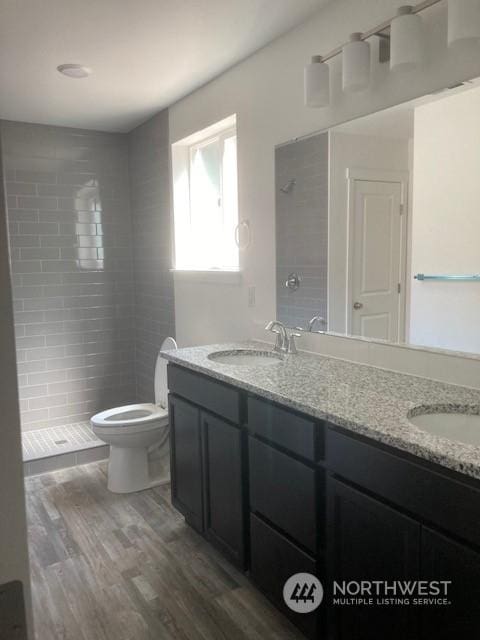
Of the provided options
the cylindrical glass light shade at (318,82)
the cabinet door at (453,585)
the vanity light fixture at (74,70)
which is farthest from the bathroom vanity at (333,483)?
the vanity light fixture at (74,70)

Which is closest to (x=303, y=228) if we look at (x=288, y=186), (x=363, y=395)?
(x=288, y=186)

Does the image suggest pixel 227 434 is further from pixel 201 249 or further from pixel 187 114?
pixel 187 114

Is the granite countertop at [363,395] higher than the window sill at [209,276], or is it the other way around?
the window sill at [209,276]

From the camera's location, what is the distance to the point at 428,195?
6.29ft

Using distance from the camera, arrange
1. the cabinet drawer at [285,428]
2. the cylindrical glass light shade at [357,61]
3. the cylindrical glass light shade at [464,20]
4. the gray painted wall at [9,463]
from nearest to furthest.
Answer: the gray painted wall at [9,463], the cylindrical glass light shade at [464,20], the cabinet drawer at [285,428], the cylindrical glass light shade at [357,61]

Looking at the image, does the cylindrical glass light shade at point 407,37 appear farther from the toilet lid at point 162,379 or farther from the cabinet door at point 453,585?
the toilet lid at point 162,379

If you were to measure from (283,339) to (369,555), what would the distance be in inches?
46.5

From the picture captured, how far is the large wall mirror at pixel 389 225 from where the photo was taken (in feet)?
5.88

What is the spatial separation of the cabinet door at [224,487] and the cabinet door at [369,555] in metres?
0.55

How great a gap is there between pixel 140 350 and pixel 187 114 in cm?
196

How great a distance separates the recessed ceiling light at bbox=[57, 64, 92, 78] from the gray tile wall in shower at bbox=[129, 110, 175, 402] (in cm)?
81

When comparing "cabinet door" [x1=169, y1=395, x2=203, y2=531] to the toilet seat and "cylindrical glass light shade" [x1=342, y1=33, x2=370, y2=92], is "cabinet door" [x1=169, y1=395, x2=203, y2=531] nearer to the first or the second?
the toilet seat

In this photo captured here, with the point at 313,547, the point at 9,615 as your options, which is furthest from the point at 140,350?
the point at 9,615

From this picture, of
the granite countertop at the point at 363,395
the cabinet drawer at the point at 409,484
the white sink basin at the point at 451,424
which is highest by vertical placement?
the granite countertop at the point at 363,395
